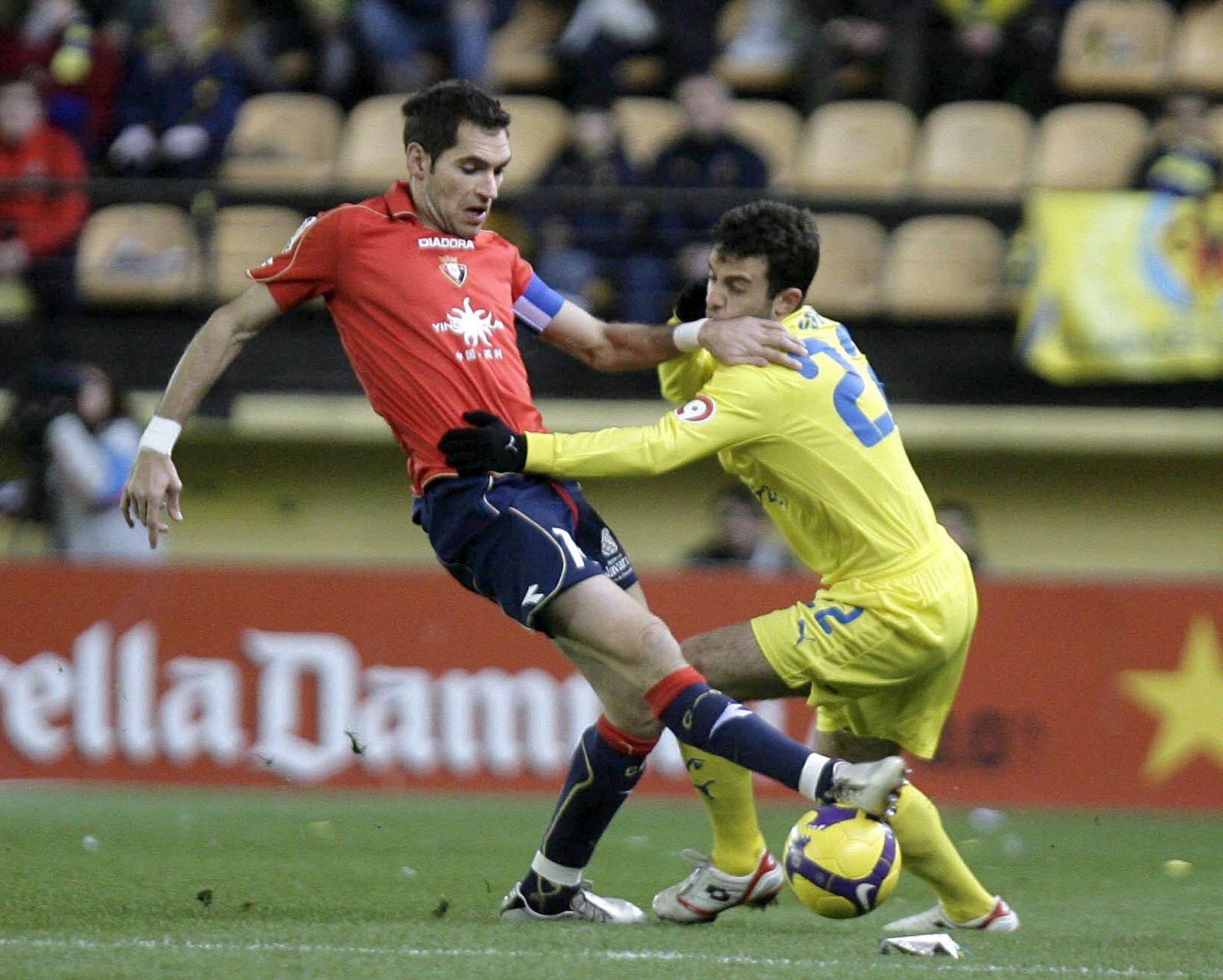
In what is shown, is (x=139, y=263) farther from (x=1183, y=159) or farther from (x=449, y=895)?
(x=449, y=895)

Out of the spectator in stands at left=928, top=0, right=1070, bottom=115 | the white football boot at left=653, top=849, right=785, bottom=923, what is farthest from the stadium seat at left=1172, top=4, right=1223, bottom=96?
the white football boot at left=653, top=849, right=785, bottom=923

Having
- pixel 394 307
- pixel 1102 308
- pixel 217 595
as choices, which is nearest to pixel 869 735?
pixel 394 307

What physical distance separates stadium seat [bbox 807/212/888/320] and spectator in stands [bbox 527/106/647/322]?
45.8 inches

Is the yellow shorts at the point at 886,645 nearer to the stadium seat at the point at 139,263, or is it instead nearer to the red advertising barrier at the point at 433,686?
the red advertising barrier at the point at 433,686

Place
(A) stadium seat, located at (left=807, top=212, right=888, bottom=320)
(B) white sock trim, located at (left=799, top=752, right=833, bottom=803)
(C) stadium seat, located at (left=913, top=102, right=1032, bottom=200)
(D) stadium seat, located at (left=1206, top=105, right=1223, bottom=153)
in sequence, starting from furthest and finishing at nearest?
(C) stadium seat, located at (left=913, top=102, right=1032, bottom=200) < (D) stadium seat, located at (left=1206, top=105, right=1223, bottom=153) < (A) stadium seat, located at (left=807, top=212, right=888, bottom=320) < (B) white sock trim, located at (left=799, top=752, right=833, bottom=803)

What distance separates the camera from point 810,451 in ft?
18.4

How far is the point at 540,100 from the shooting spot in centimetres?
1323

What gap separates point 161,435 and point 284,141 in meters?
8.01

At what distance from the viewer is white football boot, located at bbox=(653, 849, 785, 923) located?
231 inches

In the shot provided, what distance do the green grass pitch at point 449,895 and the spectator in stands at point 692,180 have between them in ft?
11.0

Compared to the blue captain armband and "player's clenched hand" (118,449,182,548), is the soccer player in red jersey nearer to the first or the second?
"player's clenched hand" (118,449,182,548)

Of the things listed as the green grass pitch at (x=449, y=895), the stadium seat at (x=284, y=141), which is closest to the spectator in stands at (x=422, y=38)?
the stadium seat at (x=284, y=141)

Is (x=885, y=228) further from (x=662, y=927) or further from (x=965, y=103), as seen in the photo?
(x=662, y=927)

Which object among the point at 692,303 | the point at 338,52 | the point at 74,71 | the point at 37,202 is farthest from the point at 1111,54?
the point at 692,303
